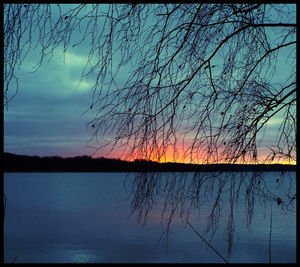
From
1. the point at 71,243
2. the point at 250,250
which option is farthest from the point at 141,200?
the point at 71,243

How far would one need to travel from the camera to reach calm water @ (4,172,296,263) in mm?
2090

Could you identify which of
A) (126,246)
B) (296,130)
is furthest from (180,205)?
(126,246)

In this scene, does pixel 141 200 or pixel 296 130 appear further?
pixel 296 130

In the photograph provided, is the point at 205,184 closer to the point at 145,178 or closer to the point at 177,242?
the point at 145,178

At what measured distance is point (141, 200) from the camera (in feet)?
6.48

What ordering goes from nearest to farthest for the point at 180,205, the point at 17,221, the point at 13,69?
the point at 13,69 < the point at 180,205 < the point at 17,221

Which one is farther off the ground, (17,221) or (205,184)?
(205,184)

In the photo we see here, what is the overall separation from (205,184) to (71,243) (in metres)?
21.8

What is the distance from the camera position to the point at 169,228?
2.34m

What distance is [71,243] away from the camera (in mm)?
22312

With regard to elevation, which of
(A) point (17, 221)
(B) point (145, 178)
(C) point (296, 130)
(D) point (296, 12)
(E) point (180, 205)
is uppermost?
(D) point (296, 12)

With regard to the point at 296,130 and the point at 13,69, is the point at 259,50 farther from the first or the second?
the point at 13,69

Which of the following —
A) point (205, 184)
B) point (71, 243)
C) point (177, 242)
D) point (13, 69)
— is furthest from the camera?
point (71, 243)

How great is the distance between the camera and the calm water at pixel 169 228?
2.09 m
